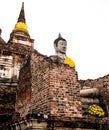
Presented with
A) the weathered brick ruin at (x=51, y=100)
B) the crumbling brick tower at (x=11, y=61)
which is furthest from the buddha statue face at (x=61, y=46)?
the crumbling brick tower at (x=11, y=61)

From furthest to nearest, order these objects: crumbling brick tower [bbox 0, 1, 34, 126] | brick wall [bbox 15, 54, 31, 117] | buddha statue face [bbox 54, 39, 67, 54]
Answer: crumbling brick tower [bbox 0, 1, 34, 126], buddha statue face [bbox 54, 39, 67, 54], brick wall [bbox 15, 54, 31, 117]

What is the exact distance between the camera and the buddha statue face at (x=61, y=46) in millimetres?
8370

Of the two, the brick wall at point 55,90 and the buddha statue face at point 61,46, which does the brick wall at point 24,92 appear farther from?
the buddha statue face at point 61,46

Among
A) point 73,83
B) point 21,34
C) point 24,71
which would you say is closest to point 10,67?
point 21,34

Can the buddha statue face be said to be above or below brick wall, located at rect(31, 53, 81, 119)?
above

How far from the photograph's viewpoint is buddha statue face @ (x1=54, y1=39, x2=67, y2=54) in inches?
330

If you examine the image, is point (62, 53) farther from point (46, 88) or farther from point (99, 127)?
point (99, 127)

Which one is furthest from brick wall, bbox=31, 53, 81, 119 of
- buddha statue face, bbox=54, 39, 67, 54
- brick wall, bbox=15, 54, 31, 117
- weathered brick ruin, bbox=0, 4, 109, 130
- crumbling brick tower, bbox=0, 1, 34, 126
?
crumbling brick tower, bbox=0, 1, 34, 126

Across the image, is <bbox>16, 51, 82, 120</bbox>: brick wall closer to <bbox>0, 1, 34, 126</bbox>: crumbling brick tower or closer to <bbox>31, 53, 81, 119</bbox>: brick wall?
<bbox>31, 53, 81, 119</bbox>: brick wall

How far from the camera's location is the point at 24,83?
27.3 feet

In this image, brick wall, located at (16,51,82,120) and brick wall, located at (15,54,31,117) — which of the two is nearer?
brick wall, located at (16,51,82,120)

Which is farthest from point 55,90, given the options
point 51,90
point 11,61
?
point 11,61

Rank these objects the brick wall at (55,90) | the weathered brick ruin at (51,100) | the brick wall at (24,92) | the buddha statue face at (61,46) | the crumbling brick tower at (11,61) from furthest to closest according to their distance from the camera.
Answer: the crumbling brick tower at (11,61), the buddha statue face at (61,46), the brick wall at (24,92), the brick wall at (55,90), the weathered brick ruin at (51,100)

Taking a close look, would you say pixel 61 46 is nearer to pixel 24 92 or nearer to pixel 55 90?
pixel 24 92
